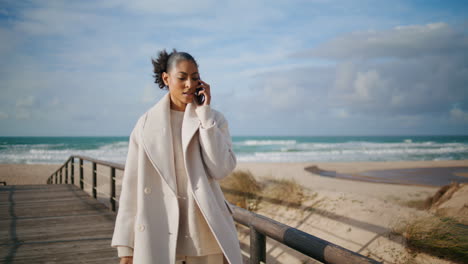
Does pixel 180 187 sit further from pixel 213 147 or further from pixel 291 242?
pixel 291 242

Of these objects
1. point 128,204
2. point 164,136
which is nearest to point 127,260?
point 128,204

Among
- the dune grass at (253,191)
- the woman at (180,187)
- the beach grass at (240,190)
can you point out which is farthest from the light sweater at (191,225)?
the beach grass at (240,190)

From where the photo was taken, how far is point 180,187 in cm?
130

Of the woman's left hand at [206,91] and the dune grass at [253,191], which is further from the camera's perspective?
the dune grass at [253,191]

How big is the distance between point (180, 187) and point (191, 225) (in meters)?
0.15

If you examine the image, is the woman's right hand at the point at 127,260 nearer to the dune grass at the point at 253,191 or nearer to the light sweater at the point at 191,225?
the light sweater at the point at 191,225

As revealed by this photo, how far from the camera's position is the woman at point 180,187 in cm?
122

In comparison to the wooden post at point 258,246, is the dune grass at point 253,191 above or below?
below

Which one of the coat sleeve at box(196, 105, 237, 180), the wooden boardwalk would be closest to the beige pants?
the coat sleeve at box(196, 105, 237, 180)

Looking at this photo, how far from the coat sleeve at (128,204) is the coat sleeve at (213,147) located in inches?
11.2

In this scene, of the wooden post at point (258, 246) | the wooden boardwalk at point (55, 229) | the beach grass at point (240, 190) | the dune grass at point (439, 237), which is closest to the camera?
the wooden post at point (258, 246)

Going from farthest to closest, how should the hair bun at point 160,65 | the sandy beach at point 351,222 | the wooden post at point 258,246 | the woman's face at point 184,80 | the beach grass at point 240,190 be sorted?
1. the beach grass at point 240,190
2. the sandy beach at point 351,222
3. the wooden post at point 258,246
4. the hair bun at point 160,65
5. the woman's face at point 184,80

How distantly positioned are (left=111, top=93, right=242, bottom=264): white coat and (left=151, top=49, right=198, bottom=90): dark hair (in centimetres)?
18

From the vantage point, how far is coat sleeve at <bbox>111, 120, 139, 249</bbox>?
126cm
